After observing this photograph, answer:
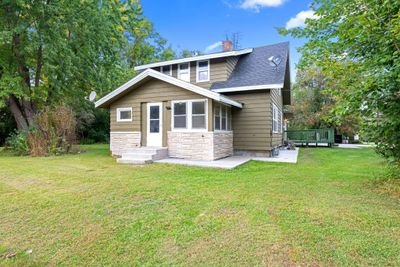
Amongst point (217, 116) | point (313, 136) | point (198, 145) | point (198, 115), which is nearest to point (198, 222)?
point (198, 145)

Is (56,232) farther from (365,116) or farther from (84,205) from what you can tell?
(365,116)

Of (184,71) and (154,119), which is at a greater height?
(184,71)

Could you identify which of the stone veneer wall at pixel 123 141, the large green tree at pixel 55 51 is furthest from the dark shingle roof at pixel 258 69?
the large green tree at pixel 55 51

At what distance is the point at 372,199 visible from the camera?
4293 mm

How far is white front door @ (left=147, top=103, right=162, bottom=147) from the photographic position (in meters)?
10.1

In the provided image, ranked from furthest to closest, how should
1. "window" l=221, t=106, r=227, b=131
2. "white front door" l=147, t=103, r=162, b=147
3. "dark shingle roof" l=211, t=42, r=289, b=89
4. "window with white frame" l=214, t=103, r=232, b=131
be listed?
"dark shingle roof" l=211, t=42, r=289, b=89 < "white front door" l=147, t=103, r=162, b=147 < "window" l=221, t=106, r=227, b=131 < "window with white frame" l=214, t=103, r=232, b=131

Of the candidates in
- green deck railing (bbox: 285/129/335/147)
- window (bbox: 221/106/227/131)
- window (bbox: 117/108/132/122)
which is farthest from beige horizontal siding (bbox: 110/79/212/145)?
green deck railing (bbox: 285/129/335/147)

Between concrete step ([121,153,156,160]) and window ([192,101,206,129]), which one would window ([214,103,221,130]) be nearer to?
window ([192,101,206,129])

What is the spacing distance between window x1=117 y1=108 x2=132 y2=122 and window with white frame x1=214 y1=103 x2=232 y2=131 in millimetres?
3999

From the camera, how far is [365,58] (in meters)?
4.69

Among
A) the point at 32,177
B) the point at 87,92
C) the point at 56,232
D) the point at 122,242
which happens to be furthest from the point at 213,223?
the point at 87,92

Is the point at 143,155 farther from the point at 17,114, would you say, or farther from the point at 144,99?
the point at 17,114

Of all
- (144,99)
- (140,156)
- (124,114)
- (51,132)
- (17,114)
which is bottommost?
(140,156)

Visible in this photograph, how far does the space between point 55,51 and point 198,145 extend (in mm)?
9327
